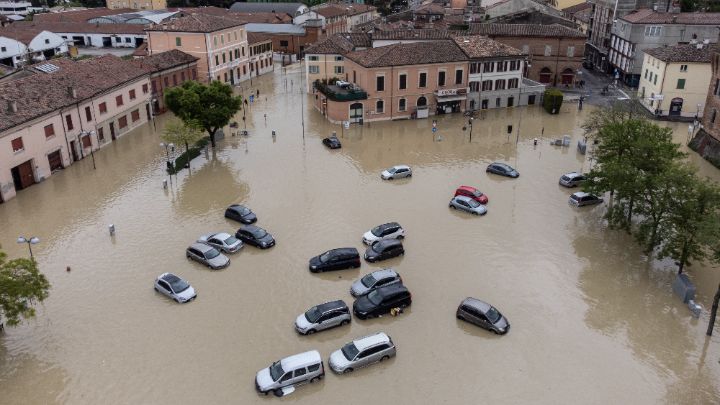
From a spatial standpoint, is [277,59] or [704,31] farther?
[277,59]

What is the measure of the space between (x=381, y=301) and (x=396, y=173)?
61.4 ft

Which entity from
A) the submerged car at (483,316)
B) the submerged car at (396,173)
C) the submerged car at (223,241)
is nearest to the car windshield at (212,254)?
the submerged car at (223,241)

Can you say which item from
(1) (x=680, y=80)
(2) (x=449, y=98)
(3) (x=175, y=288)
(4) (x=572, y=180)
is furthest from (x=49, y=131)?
(1) (x=680, y=80)

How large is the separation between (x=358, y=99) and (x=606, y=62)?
50.2 m

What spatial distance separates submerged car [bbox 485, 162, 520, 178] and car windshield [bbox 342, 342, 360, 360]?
1030 inches

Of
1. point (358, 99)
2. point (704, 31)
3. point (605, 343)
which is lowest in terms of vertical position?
point (605, 343)

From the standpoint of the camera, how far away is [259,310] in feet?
93.7

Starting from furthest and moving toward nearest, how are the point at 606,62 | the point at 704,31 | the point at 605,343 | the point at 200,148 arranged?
the point at 606,62 < the point at 704,31 < the point at 200,148 < the point at 605,343

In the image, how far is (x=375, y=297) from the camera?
28.6 meters

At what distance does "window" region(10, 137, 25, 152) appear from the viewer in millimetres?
40828

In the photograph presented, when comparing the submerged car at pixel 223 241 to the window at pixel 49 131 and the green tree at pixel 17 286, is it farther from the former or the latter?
the window at pixel 49 131

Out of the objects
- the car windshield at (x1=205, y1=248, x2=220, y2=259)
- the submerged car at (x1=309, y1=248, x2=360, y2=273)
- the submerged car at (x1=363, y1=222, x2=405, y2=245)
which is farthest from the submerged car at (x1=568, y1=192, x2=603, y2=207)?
the car windshield at (x1=205, y1=248, x2=220, y2=259)

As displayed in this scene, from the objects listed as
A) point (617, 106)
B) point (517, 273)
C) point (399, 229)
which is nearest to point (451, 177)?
point (399, 229)

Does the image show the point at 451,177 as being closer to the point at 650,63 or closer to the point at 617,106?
the point at 617,106
